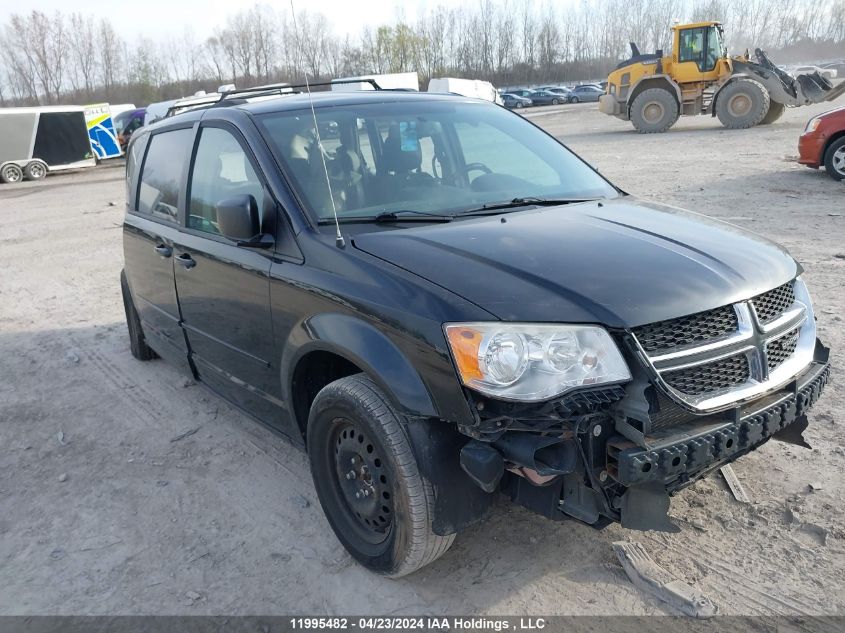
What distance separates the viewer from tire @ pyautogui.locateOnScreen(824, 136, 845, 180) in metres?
10.8

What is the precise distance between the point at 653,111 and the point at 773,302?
2110cm

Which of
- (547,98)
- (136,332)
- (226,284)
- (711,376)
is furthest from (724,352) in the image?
(547,98)

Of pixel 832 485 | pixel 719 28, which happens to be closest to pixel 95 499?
pixel 832 485

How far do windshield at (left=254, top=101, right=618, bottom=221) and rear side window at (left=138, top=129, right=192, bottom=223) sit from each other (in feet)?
3.26

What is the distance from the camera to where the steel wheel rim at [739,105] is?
20.4 metres

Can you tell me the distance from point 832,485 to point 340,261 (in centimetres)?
249

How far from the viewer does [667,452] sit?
2.29 m

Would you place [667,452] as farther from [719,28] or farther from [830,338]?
[719,28]

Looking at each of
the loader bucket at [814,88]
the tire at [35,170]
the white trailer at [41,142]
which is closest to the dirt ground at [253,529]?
the loader bucket at [814,88]

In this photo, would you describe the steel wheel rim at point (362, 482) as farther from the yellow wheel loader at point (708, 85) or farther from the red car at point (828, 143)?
the yellow wheel loader at point (708, 85)

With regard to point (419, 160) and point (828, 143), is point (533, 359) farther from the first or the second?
point (828, 143)

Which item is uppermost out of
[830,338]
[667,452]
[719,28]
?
[719,28]

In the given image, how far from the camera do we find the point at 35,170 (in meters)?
26.1

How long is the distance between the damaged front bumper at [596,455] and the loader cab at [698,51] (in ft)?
70.2
